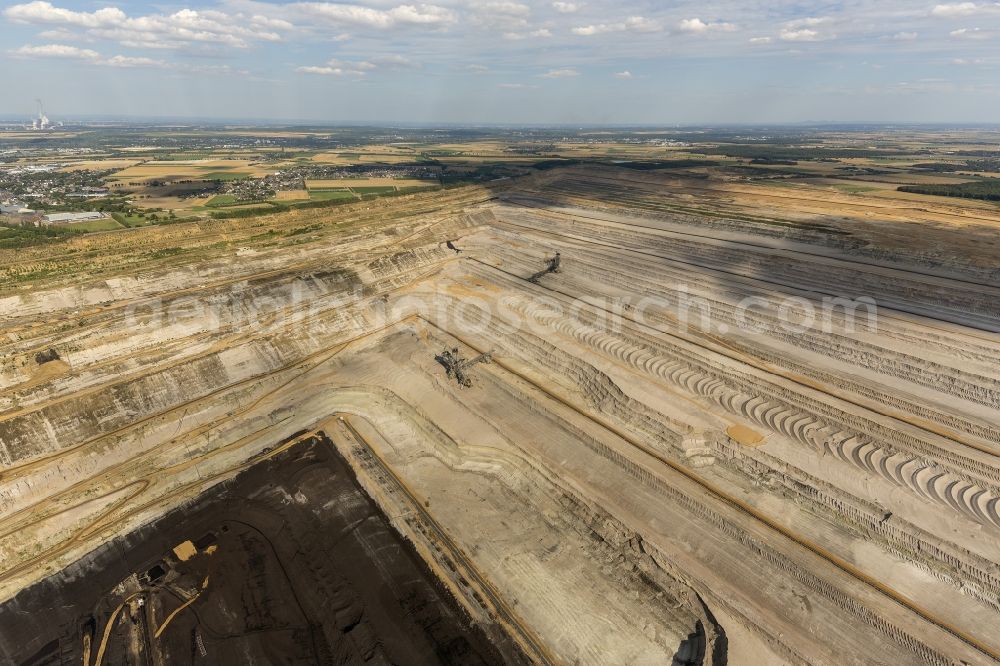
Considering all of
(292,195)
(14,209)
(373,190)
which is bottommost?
(14,209)

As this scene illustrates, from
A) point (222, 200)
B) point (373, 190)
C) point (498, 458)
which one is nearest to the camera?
point (498, 458)

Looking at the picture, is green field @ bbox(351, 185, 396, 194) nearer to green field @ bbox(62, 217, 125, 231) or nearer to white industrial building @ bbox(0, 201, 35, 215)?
green field @ bbox(62, 217, 125, 231)

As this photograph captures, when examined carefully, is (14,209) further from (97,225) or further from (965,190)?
(965,190)

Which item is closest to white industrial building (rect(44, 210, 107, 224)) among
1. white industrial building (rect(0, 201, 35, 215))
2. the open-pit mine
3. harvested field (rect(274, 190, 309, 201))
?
white industrial building (rect(0, 201, 35, 215))

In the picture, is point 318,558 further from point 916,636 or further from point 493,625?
point 916,636

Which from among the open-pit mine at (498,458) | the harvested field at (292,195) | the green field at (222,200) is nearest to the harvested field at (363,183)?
the harvested field at (292,195)

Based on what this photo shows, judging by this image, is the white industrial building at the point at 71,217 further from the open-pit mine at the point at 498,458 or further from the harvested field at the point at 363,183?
the harvested field at the point at 363,183

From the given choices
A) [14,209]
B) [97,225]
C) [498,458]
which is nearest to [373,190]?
[97,225]

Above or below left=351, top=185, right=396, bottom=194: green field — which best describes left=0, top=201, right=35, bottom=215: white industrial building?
below

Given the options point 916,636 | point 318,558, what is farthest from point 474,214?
point 916,636

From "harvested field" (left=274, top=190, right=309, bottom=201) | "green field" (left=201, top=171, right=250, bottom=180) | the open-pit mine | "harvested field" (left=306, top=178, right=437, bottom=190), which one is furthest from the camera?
"green field" (left=201, top=171, right=250, bottom=180)
